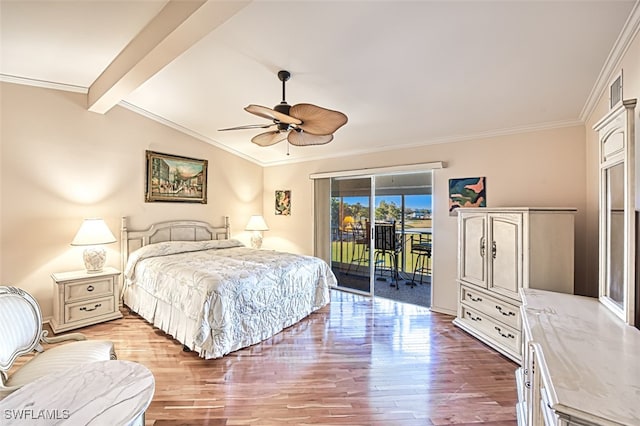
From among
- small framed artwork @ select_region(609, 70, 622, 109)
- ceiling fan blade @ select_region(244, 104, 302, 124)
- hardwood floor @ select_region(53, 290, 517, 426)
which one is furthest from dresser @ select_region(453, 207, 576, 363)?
ceiling fan blade @ select_region(244, 104, 302, 124)

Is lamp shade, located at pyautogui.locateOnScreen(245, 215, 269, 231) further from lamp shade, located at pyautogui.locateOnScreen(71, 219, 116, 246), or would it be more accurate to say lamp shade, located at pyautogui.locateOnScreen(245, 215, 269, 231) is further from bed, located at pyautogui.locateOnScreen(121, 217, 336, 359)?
lamp shade, located at pyautogui.locateOnScreen(71, 219, 116, 246)

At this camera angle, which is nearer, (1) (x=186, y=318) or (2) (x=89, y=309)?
(1) (x=186, y=318)

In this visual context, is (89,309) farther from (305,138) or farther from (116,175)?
(305,138)

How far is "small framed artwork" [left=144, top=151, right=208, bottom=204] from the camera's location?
422 centimetres

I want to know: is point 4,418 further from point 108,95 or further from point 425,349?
point 108,95

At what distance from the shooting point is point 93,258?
11.1 ft

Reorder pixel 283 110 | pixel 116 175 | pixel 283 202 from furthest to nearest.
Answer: pixel 283 202, pixel 116 175, pixel 283 110

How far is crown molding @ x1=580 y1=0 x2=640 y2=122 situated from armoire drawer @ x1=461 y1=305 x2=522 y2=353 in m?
2.18

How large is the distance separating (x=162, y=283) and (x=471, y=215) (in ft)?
11.7

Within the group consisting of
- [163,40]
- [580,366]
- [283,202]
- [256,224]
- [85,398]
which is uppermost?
[163,40]

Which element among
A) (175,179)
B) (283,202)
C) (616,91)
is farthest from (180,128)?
(616,91)

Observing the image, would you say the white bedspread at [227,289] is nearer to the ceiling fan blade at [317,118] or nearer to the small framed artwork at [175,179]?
the small framed artwork at [175,179]

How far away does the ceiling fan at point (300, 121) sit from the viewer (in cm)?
215

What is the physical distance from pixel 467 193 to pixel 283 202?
3.33 meters
